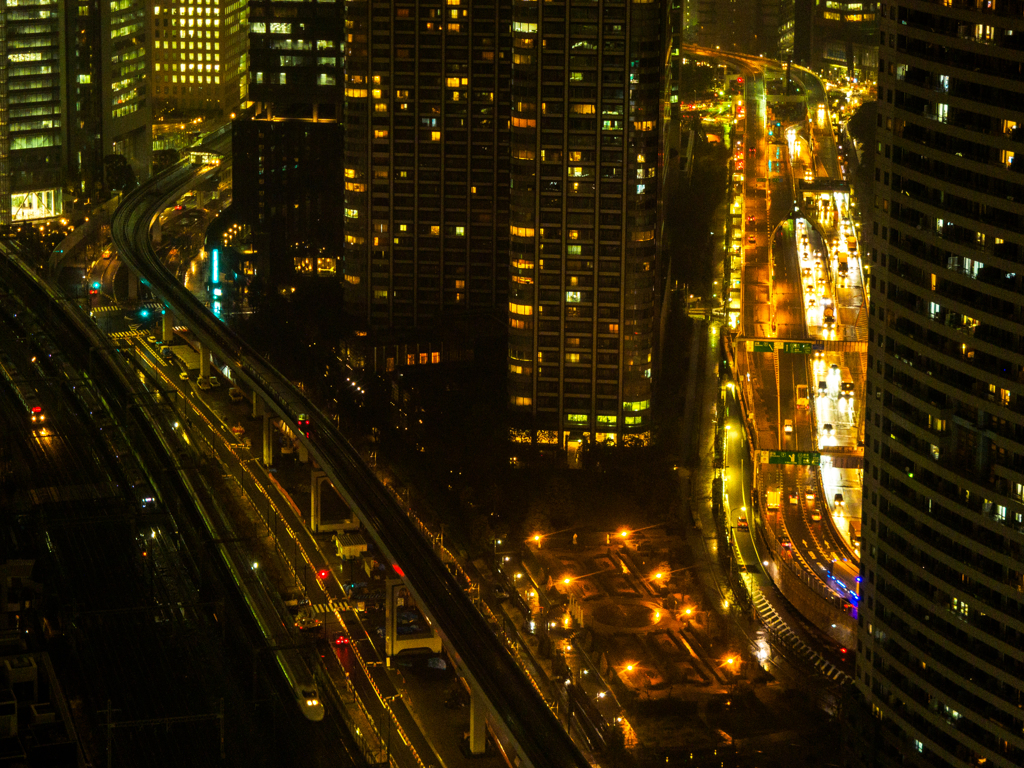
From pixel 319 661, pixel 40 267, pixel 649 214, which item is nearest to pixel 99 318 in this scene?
pixel 40 267

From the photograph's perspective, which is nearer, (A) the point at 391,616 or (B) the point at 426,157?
(A) the point at 391,616

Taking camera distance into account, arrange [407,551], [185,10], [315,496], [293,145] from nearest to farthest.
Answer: [407,551], [315,496], [293,145], [185,10]

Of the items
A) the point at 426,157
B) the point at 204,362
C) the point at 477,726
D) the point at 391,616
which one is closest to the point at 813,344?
the point at 426,157

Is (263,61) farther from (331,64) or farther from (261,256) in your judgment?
(261,256)

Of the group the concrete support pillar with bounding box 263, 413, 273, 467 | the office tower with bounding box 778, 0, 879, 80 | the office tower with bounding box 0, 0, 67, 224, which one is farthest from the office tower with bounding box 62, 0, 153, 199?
the office tower with bounding box 778, 0, 879, 80

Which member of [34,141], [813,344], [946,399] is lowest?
[813,344]

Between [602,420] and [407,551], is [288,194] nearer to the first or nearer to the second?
[602,420]
